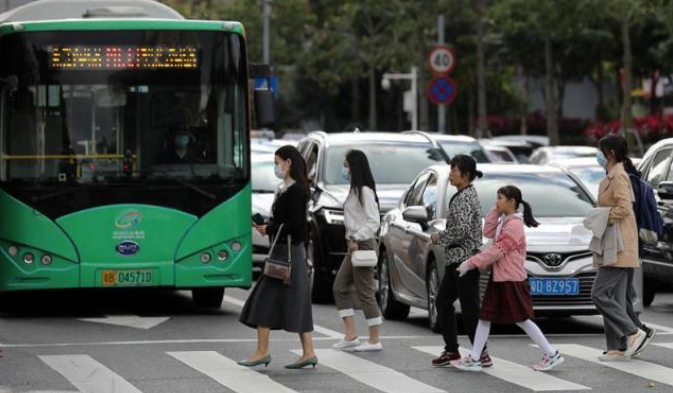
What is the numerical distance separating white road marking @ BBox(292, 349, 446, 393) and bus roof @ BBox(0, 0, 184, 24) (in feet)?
16.0

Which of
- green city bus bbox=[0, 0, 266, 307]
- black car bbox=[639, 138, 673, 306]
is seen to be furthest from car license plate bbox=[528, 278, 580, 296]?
green city bus bbox=[0, 0, 266, 307]

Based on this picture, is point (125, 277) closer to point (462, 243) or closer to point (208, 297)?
point (208, 297)

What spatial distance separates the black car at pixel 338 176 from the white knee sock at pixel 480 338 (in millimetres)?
6301

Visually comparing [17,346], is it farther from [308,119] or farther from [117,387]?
[308,119]

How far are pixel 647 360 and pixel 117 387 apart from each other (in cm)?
417

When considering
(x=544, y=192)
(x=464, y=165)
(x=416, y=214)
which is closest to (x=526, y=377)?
(x=464, y=165)

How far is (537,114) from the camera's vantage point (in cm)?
9275

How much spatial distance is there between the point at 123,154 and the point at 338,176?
3.70m

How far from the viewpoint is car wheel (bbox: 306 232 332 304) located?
64.0 ft

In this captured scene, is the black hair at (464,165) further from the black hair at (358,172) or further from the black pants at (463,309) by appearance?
the black hair at (358,172)

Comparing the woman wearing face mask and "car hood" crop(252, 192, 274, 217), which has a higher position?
the woman wearing face mask

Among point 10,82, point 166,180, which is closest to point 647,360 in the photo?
point 166,180

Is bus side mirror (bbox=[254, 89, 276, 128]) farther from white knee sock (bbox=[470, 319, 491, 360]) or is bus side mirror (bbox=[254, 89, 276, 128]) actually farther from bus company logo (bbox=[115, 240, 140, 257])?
white knee sock (bbox=[470, 319, 491, 360])

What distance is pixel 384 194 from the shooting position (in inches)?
779
